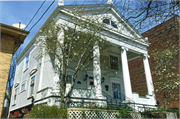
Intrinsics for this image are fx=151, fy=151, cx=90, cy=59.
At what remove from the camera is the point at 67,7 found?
12.0m

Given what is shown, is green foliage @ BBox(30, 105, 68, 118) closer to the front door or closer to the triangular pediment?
the triangular pediment

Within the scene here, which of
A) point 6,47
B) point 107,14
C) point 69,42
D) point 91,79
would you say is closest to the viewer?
point 6,47

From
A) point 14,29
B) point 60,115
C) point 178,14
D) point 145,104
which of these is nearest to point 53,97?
point 60,115

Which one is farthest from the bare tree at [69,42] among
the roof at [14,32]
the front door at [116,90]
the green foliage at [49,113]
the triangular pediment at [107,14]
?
the front door at [116,90]

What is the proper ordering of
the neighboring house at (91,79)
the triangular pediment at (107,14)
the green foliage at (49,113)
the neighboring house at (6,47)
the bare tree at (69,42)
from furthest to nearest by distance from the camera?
1. the neighboring house at (91,79)
2. the bare tree at (69,42)
3. the green foliage at (49,113)
4. the triangular pediment at (107,14)
5. the neighboring house at (6,47)

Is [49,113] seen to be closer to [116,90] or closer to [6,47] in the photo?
[6,47]

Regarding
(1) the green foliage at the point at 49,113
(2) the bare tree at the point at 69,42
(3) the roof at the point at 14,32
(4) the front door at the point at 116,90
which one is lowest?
(1) the green foliage at the point at 49,113

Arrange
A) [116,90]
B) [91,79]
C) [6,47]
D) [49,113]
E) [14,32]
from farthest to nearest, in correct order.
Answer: [116,90]
[91,79]
[49,113]
[14,32]
[6,47]

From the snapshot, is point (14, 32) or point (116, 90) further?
point (116, 90)

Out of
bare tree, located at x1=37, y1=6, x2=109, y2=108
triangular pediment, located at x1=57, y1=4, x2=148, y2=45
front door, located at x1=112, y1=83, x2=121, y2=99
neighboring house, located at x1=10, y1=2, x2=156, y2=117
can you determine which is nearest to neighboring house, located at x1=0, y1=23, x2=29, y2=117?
bare tree, located at x1=37, y1=6, x2=109, y2=108

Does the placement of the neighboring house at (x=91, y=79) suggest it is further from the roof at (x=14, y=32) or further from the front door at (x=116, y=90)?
the roof at (x=14, y=32)

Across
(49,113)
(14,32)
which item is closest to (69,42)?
(14,32)

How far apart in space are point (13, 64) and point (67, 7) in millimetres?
17301

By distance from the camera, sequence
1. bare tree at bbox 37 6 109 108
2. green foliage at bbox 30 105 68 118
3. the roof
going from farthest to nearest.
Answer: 1. bare tree at bbox 37 6 109 108
2. green foliage at bbox 30 105 68 118
3. the roof
